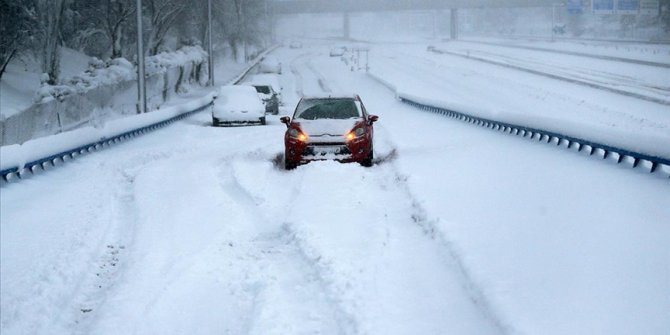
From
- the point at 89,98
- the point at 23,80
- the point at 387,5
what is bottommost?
the point at 89,98

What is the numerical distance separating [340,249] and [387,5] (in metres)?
126

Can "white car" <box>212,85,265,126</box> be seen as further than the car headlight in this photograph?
Yes

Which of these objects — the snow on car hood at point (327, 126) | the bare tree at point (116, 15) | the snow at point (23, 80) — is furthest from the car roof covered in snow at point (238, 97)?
the bare tree at point (116, 15)

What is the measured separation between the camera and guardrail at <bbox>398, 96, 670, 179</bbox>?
1319 cm

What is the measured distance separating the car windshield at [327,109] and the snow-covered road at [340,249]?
1.33 metres

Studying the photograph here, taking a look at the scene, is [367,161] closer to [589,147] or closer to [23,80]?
[589,147]

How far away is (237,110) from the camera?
88.3 ft

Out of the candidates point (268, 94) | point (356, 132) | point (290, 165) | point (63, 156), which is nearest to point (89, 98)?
point (268, 94)

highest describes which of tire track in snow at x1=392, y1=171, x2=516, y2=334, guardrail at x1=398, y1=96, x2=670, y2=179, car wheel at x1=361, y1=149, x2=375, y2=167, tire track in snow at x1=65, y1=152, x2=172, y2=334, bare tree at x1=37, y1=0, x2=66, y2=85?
bare tree at x1=37, y1=0, x2=66, y2=85

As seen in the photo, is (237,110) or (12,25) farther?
(12,25)

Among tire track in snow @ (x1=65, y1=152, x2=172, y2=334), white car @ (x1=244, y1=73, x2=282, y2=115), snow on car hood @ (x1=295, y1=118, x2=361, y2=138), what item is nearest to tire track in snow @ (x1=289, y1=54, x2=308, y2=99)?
white car @ (x1=244, y1=73, x2=282, y2=115)

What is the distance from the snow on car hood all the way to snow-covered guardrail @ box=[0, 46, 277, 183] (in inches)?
203

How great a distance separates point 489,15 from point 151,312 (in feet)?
535

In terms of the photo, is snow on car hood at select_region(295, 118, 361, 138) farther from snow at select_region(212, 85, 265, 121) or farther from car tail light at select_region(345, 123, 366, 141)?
snow at select_region(212, 85, 265, 121)
